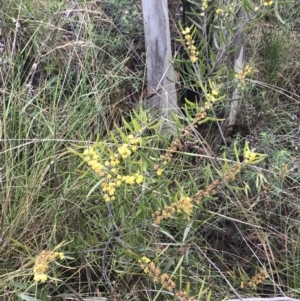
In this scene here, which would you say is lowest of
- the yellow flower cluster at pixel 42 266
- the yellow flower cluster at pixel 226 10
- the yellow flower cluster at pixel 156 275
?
the yellow flower cluster at pixel 156 275

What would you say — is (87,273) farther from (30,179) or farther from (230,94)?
(230,94)

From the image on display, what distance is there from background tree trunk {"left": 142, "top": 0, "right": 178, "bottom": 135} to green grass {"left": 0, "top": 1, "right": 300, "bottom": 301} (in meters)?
0.10

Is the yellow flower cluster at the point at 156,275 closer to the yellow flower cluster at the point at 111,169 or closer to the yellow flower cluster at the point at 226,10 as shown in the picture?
the yellow flower cluster at the point at 111,169

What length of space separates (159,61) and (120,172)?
2.09 feet

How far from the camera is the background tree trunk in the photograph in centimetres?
170

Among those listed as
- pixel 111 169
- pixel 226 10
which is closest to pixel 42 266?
pixel 111 169

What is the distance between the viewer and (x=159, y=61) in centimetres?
177

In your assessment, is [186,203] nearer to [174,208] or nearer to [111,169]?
[174,208]

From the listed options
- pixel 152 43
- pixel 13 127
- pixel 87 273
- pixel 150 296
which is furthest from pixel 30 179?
pixel 152 43

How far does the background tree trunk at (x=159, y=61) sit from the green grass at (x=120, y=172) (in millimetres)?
98

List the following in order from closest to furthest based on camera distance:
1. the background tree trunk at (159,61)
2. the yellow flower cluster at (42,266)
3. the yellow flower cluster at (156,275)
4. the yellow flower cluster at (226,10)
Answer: the yellow flower cluster at (42,266) < the yellow flower cluster at (156,275) < the yellow flower cluster at (226,10) < the background tree trunk at (159,61)

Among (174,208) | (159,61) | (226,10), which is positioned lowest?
(174,208)

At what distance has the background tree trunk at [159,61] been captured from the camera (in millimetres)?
1703

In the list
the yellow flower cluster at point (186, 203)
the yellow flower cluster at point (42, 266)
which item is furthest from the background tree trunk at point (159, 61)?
the yellow flower cluster at point (42, 266)
